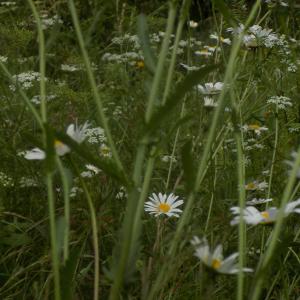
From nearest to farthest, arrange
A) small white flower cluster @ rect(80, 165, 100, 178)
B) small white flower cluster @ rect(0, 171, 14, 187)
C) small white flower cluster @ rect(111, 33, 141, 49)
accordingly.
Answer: small white flower cluster @ rect(0, 171, 14, 187) < small white flower cluster @ rect(80, 165, 100, 178) < small white flower cluster @ rect(111, 33, 141, 49)

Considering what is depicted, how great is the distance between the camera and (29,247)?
1.24m

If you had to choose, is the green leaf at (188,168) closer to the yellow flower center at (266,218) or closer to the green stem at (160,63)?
the green stem at (160,63)

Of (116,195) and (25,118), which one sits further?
(25,118)

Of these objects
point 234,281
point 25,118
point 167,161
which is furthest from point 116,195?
point 25,118

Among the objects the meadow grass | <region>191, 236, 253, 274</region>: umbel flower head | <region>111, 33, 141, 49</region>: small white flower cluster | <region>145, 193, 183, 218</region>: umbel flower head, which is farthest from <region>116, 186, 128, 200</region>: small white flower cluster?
<region>111, 33, 141, 49</region>: small white flower cluster

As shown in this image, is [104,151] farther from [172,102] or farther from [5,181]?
[172,102]

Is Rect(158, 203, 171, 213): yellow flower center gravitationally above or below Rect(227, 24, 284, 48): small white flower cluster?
below

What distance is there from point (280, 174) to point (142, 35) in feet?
2.60

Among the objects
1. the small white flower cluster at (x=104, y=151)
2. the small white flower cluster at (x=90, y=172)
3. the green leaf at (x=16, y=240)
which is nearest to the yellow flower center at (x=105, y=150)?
the small white flower cluster at (x=104, y=151)

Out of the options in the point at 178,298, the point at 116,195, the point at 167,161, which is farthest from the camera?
the point at 167,161

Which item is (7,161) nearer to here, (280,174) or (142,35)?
(280,174)

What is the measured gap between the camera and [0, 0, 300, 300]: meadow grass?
1.94ft

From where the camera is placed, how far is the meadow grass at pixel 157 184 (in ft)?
1.94

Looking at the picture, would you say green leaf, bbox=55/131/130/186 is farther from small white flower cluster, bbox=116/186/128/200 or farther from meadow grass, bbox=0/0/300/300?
small white flower cluster, bbox=116/186/128/200
